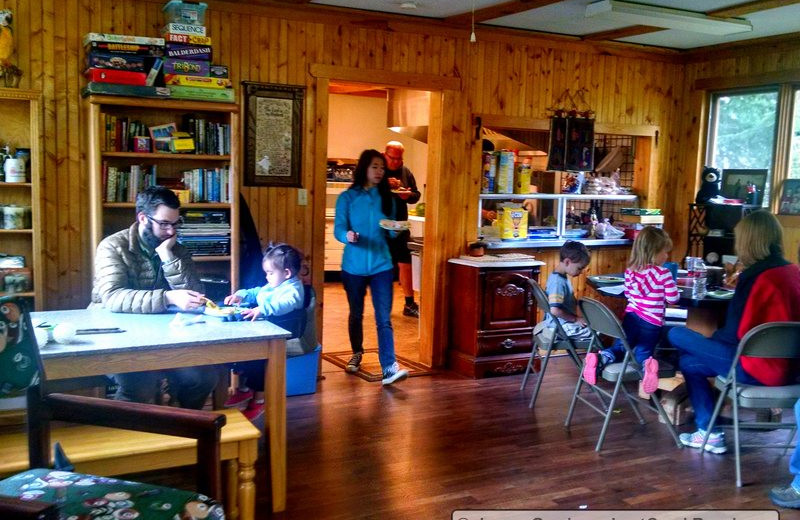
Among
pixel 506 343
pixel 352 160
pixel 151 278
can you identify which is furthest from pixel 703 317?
pixel 352 160

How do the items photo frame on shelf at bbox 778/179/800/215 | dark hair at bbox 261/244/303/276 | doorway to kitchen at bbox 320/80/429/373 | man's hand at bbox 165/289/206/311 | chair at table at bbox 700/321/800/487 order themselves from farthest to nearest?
doorway to kitchen at bbox 320/80/429/373
photo frame on shelf at bbox 778/179/800/215
dark hair at bbox 261/244/303/276
chair at table at bbox 700/321/800/487
man's hand at bbox 165/289/206/311

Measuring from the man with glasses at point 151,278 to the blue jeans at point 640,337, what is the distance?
2.19 meters

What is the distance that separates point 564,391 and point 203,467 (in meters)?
3.29

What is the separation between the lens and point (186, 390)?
3551 mm

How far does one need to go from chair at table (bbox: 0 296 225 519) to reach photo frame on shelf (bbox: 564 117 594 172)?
14.6ft

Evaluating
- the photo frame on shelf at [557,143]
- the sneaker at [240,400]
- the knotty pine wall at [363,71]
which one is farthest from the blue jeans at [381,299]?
the photo frame on shelf at [557,143]

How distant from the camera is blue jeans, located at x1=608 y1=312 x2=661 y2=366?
4114 millimetres

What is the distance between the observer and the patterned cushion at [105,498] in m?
2.04

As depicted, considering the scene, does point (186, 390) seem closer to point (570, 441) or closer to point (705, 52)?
point (570, 441)

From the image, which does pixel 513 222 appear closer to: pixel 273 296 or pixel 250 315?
pixel 273 296

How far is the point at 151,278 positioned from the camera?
141 inches

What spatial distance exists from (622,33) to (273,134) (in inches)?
108

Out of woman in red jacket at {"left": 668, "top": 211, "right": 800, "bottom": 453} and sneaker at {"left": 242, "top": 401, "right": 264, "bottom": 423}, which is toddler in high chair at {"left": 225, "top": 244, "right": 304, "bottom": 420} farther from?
woman in red jacket at {"left": 668, "top": 211, "right": 800, "bottom": 453}

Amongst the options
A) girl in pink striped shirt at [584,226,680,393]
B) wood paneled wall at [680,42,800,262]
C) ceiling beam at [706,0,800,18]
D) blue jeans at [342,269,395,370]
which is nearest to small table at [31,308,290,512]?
girl in pink striped shirt at [584,226,680,393]
